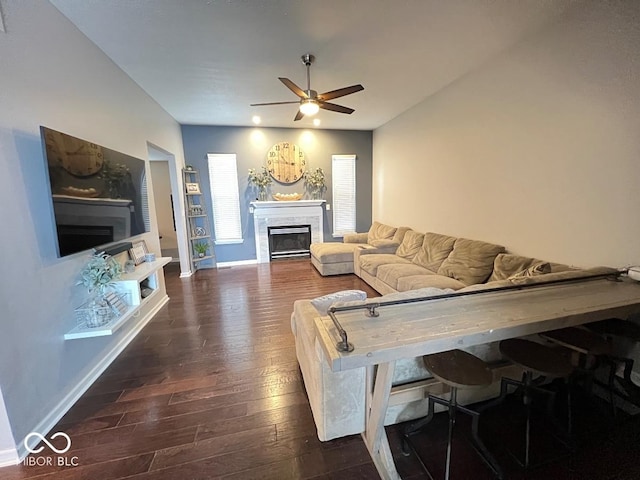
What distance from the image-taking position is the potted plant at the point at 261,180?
5.71 metres

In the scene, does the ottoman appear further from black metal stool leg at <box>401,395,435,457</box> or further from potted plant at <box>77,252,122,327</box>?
black metal stool leg at <box>401,395,435,457</box>

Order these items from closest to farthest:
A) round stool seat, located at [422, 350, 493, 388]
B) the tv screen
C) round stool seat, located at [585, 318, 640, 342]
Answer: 1. round stool seat, located at [422, 350, 493, 388]
2. round stool seat, located at [585, 318, 640, 342]
3. the tv screen

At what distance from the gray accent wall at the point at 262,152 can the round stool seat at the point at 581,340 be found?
4921 mm

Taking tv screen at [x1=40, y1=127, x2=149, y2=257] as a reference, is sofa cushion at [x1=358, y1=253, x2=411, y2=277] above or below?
below

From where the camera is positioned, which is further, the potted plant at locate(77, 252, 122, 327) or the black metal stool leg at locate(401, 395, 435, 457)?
the potted plant at locate(77, 252, 122, 327)

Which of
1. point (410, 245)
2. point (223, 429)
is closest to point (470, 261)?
point (410, 245)

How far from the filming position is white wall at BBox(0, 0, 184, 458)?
154 cm

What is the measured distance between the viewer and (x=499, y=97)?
2.86 metres

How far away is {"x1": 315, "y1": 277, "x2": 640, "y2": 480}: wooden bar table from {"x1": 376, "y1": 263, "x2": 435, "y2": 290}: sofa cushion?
173 centimetres

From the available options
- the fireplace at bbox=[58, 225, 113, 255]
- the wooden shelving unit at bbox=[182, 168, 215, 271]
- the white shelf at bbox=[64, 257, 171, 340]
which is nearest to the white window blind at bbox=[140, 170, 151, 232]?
the white shelf at bbox=[64, 257, 171, 340]

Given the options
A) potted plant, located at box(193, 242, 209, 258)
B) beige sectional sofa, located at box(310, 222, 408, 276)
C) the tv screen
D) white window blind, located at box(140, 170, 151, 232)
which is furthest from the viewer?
potted plant, located at box(193, 242, 209, 258)

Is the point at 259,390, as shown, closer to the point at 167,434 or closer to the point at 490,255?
the point at 167,434

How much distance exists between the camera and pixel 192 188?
5344 millimetres

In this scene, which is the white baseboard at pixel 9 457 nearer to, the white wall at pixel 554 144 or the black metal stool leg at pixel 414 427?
the black metal stool leg at pixel 414 427
